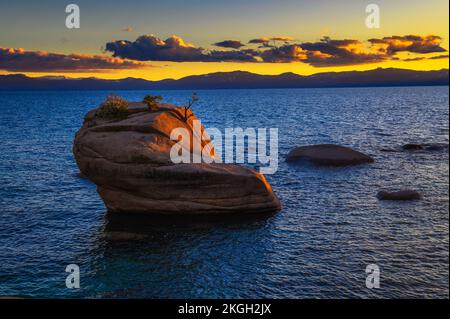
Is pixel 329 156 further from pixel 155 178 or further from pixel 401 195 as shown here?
pixel 155 178

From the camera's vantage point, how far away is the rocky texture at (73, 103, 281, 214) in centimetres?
3450

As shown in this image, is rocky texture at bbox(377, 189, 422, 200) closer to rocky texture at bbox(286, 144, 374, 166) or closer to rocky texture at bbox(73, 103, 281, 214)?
rocky texture at bbox(73, 103, 281, 214)

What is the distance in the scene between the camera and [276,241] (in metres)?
30.5

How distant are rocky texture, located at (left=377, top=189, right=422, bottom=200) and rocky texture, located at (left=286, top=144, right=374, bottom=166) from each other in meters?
12.6

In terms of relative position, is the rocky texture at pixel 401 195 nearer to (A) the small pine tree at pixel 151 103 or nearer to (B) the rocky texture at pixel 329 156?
(B) the rocky texture at pixel 329 156

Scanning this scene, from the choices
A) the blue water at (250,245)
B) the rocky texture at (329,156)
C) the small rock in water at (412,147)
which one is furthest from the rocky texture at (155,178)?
the small rock in water at (412,147)

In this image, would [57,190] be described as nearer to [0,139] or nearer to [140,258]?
[140,258]

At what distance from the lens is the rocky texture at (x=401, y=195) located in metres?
38.7

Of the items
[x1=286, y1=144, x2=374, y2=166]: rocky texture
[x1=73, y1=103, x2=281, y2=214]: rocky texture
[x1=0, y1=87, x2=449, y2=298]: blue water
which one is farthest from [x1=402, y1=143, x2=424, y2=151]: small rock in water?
[x1=73, y1=103, x2=281, y2=214]: rocky texture

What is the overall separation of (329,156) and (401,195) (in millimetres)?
14214

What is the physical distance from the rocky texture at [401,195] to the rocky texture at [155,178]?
9.74m

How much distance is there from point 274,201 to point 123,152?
12673 mm

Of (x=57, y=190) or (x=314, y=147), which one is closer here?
(x=57, y=190)
